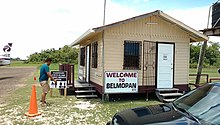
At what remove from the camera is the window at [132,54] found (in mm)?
9627

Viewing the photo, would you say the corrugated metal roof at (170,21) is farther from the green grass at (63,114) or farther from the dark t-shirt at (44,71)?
the green grass at (63,114)

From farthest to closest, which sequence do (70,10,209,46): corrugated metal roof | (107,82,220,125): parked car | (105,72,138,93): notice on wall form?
(105,72,138,93): notice on wall, (70,10,209,46): corrugated metal roof, (107,82,220,125): parked car

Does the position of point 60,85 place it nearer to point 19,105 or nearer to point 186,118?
point 19,105

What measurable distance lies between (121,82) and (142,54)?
1603mm

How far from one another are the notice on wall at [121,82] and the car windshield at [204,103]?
5.23m

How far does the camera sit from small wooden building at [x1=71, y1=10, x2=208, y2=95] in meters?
9.30

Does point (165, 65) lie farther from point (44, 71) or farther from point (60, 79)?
point (44, 71)

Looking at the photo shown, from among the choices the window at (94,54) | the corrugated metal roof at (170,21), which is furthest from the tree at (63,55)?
the corrugated metal roof at (170,21)

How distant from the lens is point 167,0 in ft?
43.7

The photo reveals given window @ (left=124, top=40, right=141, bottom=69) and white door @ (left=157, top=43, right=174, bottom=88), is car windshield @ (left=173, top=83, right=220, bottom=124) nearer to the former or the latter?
window @ (left=124, top=40, right=141, bottom=69)

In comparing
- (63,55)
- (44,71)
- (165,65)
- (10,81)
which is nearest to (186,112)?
(44,71)

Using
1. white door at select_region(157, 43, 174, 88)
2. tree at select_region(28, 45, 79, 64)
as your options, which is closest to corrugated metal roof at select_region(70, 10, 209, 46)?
white door at select_region(157, 43, 174, 88)

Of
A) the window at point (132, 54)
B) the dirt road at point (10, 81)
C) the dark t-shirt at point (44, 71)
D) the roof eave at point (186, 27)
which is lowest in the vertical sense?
the dirt road at point (10, 81)

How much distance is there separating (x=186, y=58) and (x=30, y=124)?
7678 millimetres
